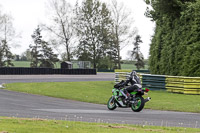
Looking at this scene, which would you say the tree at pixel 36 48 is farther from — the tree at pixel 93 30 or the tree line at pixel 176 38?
the tree line at pixel 176 38

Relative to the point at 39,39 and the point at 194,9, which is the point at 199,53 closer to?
the point at 194,9

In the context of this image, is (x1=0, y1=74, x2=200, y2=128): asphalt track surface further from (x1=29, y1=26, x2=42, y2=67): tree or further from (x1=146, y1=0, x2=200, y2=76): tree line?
(x1=29, y1=26, x2=42, y2=67): tree

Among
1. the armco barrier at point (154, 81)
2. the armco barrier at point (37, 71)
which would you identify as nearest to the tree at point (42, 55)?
the armco barrier at point (37, 71)

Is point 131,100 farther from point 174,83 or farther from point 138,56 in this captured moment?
point 138,56

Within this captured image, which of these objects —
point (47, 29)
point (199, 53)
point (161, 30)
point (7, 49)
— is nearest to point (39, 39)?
point (7, 49)

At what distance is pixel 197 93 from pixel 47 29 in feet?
166

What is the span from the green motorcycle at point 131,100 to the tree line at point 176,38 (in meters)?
12.8

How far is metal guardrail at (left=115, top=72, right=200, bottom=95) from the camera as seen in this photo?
25.2m

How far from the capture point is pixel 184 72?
2920cm

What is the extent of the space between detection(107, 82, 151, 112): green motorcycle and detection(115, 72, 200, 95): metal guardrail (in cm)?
992

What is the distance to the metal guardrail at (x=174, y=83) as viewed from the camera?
82.8 feet

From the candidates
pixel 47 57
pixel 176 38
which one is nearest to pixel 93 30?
pixel 47 57

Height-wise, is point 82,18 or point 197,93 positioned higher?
point 82,18

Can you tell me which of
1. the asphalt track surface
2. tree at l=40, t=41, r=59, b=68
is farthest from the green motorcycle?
tree at l=40, t=41, r=59, b=68
